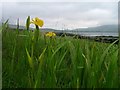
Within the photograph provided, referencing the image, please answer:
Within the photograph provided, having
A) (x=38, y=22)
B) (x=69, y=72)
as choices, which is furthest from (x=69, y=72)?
(x=38, y=22)

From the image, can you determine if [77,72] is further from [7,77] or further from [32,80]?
[7,77]

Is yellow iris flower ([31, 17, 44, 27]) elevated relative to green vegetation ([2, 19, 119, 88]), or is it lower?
elevated

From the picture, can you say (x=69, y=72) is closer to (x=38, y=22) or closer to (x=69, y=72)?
(x=69, y=72)

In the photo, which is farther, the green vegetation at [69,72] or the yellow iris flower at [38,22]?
the yellow iris flower at [38,22]

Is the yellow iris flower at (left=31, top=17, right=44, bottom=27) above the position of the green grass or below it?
above

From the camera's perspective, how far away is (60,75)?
53.2 inches

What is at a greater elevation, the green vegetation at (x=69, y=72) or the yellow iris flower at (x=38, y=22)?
the yellow iris flower at (x=38, y=22)

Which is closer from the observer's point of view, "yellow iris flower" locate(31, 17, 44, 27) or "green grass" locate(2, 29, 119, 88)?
"green grass" locate(2, 29, 119, 88)

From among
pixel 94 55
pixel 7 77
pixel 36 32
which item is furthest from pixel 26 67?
pixel 94 55

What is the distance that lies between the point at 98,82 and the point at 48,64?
10.7 inches

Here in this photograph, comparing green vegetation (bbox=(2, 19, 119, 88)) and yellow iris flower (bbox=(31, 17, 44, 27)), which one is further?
yellow iris flower (bbox=(31, 17, 44, 27))

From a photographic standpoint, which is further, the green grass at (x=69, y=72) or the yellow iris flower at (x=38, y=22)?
the yellow iris flower at (x=38, y=22)

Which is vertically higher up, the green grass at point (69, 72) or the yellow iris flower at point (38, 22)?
the yellow iris flower at point (38, 22)

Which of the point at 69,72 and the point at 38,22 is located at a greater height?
the point at 38,22
